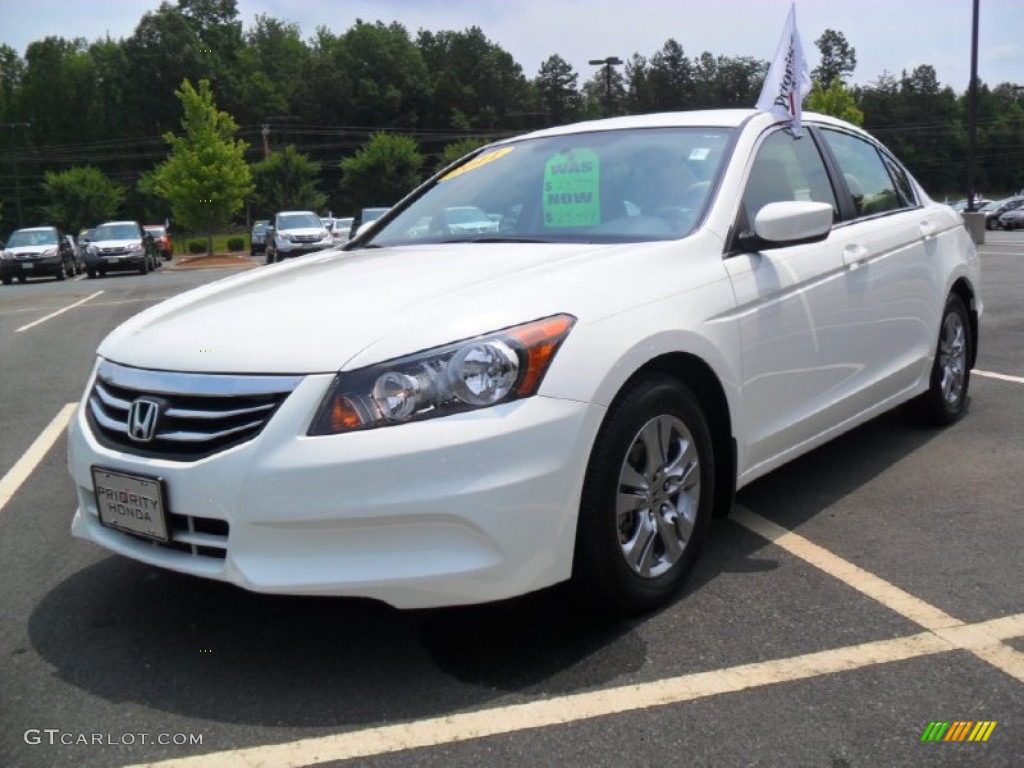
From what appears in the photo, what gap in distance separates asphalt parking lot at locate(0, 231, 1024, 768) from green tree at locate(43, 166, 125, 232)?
70250 millimetres

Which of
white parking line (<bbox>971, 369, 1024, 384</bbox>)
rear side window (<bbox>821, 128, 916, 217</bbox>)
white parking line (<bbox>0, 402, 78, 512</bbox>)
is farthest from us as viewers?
white parking line (<bbox>971, 369, 1024, 384</bbox>)

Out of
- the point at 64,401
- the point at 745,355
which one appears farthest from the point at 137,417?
the point at 64,401

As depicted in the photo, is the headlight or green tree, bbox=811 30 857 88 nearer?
the headlight

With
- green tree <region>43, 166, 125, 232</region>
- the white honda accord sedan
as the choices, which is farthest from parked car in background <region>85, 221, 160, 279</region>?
green tree <region>43, 166, 125, 232</region>

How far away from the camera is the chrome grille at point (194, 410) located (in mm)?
2654

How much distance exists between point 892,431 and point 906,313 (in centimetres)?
96

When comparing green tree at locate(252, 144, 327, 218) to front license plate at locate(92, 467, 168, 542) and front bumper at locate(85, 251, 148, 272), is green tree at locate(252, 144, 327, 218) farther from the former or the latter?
front license plate at locate(92, 467, 168, 542)

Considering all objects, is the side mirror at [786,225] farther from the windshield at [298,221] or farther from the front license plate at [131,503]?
the windshield at [298,221]

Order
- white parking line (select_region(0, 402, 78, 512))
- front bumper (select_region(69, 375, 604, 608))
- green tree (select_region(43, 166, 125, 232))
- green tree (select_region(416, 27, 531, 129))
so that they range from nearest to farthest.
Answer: front bumper (select_region(69, 375, 604, 608)), white parking line (select_region(0, 402, 78, 512)), green tree (select_region(43, 166, 125, 232)), green tree (select_region(416, 27, 531, 129))

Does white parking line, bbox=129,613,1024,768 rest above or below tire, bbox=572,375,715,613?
below

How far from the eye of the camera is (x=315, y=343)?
2740mm

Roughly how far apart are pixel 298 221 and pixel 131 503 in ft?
96.6

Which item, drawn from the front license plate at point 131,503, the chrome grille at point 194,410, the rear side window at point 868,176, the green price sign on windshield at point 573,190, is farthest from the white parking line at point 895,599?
the front license plate at point 131,503

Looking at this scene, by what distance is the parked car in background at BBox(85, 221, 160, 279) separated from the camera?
93.8 feet
